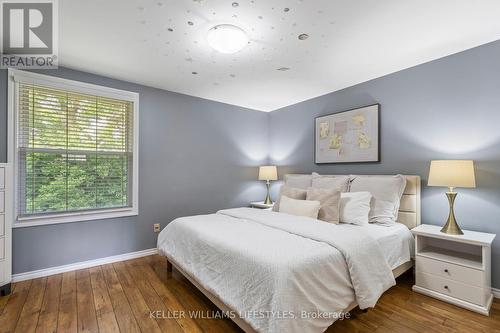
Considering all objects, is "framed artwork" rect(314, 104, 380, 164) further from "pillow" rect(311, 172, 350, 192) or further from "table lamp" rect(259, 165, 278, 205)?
"table lamp" rect(259, 165, 278, 205)

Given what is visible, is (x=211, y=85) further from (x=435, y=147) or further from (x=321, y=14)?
(x=435, y=147)

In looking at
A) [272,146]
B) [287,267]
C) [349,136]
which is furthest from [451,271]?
[272,146]

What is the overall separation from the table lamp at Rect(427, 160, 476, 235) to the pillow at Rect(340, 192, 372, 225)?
0.61 m

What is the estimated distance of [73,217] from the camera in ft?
9.13

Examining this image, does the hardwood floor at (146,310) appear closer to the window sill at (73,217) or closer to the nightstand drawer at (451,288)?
the nightstand drawer at (451,288)

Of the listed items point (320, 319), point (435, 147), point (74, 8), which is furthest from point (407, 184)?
point (74, 8)

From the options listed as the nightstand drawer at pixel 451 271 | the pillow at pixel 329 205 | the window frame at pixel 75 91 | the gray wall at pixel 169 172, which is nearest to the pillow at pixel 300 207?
the pillow at pixel 329 205

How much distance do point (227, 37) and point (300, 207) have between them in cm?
181

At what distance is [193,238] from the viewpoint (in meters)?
2.15

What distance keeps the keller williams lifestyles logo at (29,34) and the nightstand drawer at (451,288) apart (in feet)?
12.6

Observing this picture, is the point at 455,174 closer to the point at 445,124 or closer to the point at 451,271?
the point at 445,124

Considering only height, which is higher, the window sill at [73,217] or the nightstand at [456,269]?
the window sill at [73,217]

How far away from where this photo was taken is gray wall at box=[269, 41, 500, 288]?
7.23ft

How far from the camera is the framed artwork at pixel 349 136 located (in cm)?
304
